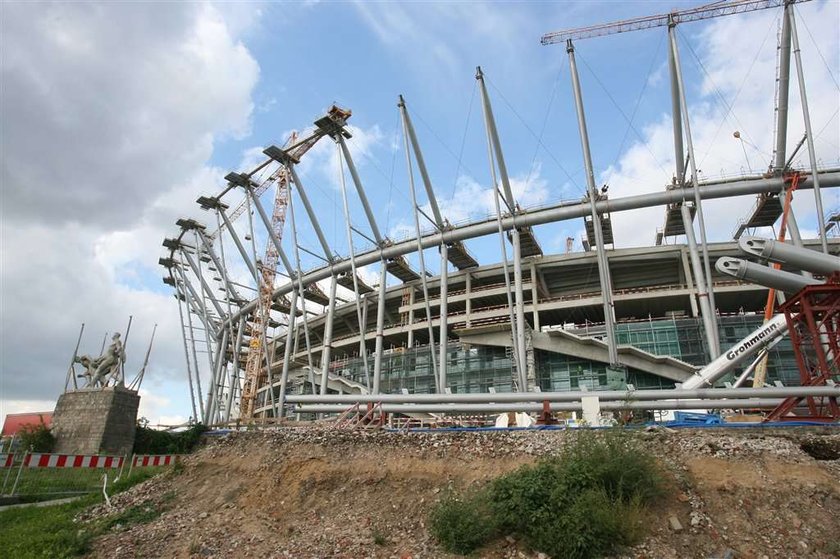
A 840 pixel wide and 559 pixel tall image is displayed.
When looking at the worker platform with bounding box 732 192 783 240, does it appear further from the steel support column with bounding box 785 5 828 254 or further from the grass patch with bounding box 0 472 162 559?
the grass patch with bounding box 0 472 162 559

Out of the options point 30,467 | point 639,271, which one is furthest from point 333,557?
point 639,271

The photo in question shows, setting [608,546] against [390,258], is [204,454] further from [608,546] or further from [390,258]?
[390,258]

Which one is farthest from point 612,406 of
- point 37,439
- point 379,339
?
point 379,339

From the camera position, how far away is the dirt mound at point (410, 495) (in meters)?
7.93

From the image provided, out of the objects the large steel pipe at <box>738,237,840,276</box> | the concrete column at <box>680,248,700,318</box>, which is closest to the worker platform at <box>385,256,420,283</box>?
the concrete column at <box>680,248,700,318</box>

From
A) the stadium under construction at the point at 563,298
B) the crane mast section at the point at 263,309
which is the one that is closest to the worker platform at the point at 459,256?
the stadium under construction at the point at 563,298

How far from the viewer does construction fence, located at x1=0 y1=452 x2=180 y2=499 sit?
13516 mm

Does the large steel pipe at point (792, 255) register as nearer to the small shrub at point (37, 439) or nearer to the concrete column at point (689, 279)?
the concrete column at point (689, 279)

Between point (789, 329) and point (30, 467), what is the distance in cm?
2173

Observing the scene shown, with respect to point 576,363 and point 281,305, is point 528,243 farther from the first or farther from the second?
point 281,305

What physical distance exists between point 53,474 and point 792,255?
73.5 feet

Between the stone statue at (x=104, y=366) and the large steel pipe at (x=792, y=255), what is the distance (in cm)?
2487

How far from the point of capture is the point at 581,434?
9633mm

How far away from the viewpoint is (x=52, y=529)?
10570 millimetres
